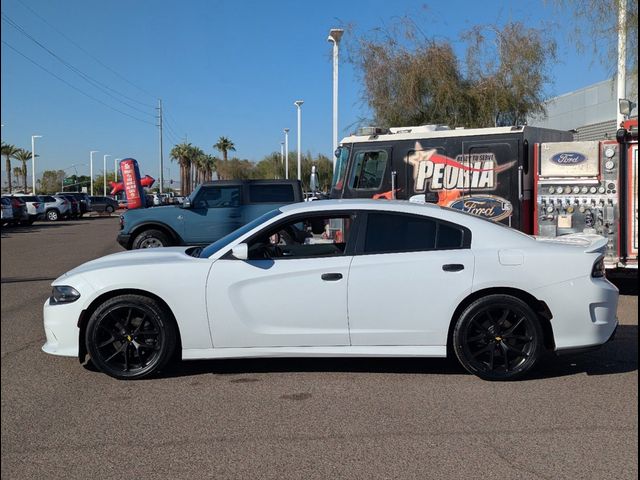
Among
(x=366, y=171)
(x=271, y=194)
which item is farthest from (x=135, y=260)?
(x=271, y=194)

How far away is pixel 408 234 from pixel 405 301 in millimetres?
616

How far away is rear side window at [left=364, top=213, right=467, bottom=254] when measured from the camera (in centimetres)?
569

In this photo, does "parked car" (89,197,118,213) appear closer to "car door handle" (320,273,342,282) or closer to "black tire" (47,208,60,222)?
"black tire" (47,208,60,222)

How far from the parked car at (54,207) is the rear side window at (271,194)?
95.5 feet

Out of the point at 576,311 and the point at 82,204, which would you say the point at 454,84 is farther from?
the point at 82,204

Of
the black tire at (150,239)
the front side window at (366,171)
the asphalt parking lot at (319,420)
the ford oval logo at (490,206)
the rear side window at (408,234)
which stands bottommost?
the asphalt parking lot at (319,420)

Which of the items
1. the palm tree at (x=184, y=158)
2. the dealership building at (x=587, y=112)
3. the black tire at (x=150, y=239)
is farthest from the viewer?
the palm tree at (x=184, y=158)

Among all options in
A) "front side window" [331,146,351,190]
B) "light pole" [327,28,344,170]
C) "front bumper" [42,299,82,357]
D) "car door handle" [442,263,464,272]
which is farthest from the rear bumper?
"light pole" [327,28,344,170]

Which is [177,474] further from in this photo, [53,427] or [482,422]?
Answer: [482,422]

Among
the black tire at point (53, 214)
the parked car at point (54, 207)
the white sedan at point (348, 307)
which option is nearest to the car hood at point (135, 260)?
the white sedan at point (348, 307)

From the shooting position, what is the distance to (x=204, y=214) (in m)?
14.3

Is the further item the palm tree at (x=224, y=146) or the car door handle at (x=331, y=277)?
the palm tree at (x=224, y=146)

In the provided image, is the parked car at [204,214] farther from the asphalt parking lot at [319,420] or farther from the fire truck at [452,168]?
the asphalt parking lot at [319,420]

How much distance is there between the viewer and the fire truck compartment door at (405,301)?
550 cm
